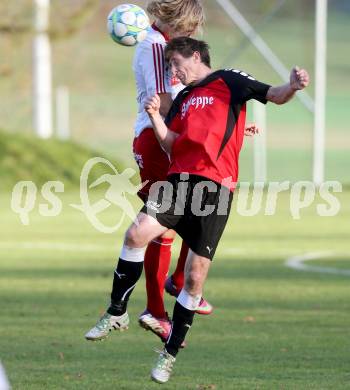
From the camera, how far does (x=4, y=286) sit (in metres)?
12.8

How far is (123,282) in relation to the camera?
813 cm

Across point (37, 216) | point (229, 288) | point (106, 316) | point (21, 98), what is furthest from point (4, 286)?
point (21, 98)

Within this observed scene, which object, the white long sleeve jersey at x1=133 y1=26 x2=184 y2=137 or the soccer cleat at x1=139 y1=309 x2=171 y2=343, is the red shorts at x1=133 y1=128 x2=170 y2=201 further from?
the soccer cleat at x1=139 y1=309 x2=171 y2=343

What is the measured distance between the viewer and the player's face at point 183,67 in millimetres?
7855

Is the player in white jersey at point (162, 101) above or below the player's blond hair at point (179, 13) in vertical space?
below

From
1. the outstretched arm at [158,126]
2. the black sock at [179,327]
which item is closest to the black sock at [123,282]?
the black sock at [179,327]

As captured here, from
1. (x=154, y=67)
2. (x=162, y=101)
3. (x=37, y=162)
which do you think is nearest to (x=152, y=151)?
(x=162, y=101)

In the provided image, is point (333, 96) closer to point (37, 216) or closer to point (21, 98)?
point (21, 98)

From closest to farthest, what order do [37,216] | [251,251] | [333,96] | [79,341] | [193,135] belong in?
[193,135] < [79,341] < [251,251] < [37,216] < [333,96]

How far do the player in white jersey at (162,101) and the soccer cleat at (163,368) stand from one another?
56cm

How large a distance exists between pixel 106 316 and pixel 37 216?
42.7 ft

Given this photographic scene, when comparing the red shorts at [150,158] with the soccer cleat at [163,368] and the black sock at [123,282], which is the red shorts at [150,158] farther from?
the soccer cleat at [163,368]

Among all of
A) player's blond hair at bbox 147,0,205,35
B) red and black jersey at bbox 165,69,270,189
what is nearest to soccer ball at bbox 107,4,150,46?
player's blond hair at bbox 147,0,205,35

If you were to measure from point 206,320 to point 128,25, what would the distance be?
310 centimetres
